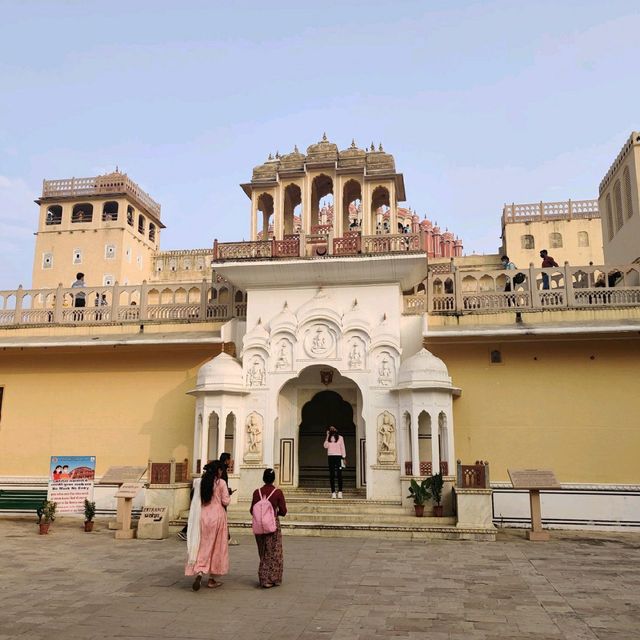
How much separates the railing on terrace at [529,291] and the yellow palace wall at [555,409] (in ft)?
2.86

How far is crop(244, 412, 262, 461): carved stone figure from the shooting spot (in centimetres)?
1379

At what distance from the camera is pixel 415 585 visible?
25.2ft

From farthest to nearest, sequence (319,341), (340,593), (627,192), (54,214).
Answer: (54,214) → (627,192) → (319,341) → (340,593)

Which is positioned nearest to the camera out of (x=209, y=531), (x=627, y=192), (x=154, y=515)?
(x=209, y=531)

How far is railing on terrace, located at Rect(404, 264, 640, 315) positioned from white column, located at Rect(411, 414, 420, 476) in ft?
9.49

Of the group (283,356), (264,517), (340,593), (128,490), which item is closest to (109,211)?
(283,356)

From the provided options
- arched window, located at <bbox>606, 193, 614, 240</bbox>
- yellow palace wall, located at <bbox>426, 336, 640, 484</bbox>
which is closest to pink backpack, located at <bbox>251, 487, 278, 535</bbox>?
yellow palace wall, located at <bbox>426, 336, 640, 484</bbox>

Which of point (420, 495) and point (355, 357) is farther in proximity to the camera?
point (355, 357)

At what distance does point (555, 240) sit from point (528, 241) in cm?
156

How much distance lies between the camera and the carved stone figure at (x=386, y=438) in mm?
13250

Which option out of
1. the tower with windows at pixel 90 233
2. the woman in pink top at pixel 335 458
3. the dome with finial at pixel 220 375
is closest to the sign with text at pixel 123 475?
the dome with finial at pixel 220 375

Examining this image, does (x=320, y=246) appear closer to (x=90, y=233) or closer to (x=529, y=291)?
→ (x=529, y=291)

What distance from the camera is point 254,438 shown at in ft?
45.4

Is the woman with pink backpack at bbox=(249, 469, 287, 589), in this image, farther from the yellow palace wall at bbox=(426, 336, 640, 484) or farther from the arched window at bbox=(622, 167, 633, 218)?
the arched window at bbox=(622, 167, 633, 218)
